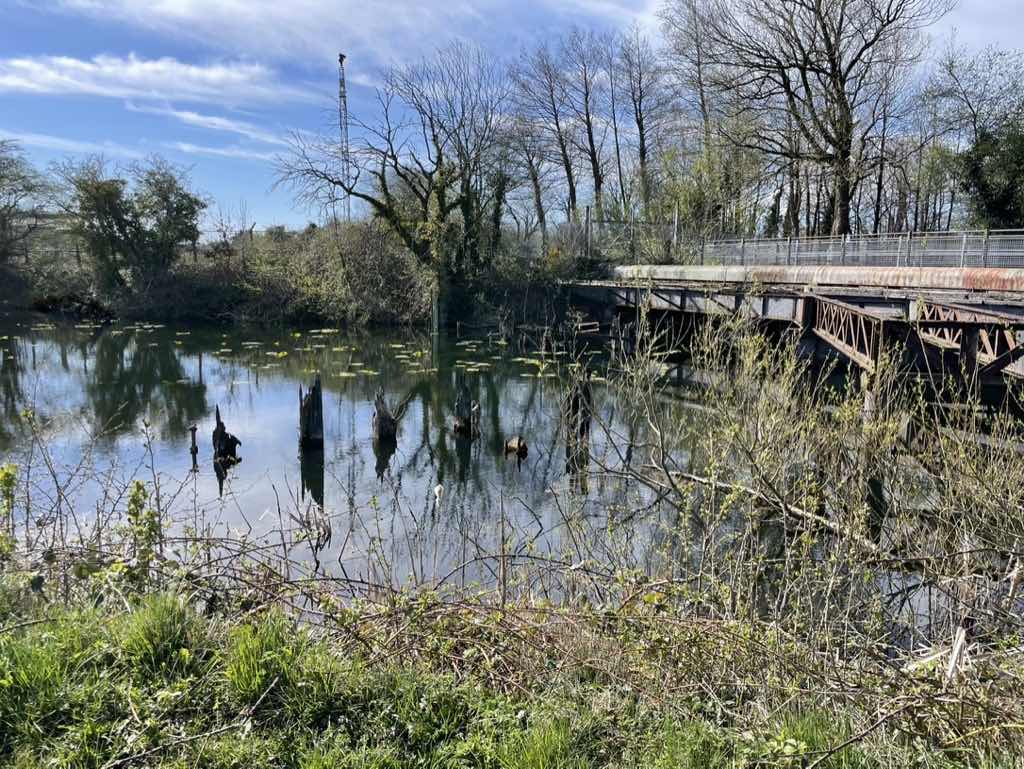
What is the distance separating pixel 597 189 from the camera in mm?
44875

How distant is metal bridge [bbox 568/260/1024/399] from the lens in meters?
9.13

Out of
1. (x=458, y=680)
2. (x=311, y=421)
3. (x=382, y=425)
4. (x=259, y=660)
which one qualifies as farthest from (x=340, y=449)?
(x=259, y=660)

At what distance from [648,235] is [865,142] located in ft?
34.0

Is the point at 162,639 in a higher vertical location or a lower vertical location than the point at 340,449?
higher

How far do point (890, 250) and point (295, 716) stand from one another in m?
23.5

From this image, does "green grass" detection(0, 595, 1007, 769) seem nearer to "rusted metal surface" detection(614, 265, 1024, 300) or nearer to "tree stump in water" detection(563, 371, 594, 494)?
"rusted metal surface" detection(614, 265, 1024, 300)

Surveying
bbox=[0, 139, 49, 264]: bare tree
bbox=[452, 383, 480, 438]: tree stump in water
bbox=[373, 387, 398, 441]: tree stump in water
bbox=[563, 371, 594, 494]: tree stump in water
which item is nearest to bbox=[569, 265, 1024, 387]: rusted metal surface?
bbox=[563, 371, 594, 494]: tree stump in water

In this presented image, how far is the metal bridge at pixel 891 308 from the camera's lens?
30.0 ft

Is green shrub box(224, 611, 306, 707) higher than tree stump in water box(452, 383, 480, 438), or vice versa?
green shrub box(224, 611, 306, 707)

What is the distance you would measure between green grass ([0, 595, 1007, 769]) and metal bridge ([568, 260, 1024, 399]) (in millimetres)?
4443

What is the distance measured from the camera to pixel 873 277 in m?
17.5

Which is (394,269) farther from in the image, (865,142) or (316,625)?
(316,625)

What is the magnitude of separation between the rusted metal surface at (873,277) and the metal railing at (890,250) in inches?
106

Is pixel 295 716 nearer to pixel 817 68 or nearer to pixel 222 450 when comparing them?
pixel 222 450
